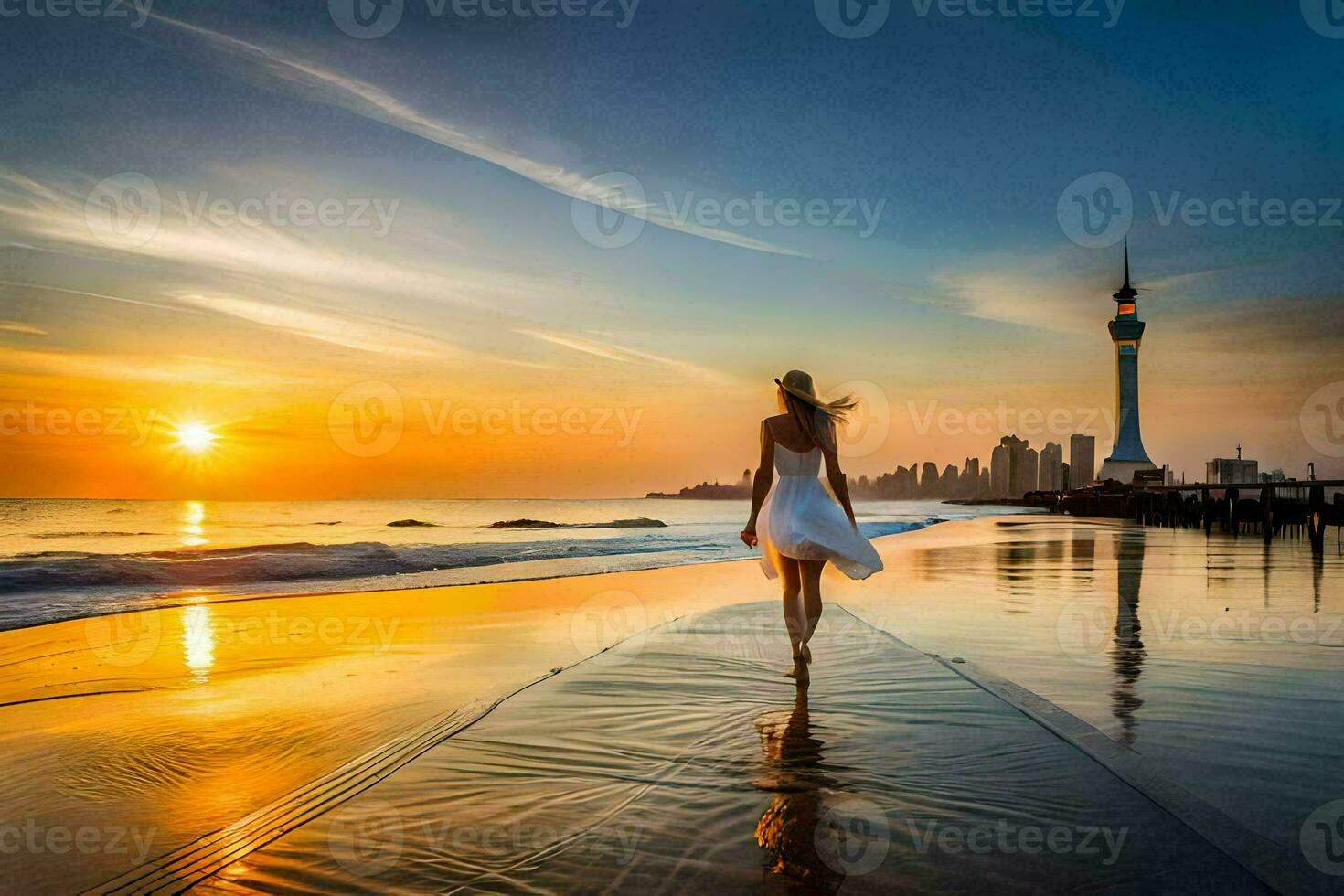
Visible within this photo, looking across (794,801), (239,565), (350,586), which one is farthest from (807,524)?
(239,565)

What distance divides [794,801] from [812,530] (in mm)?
3145

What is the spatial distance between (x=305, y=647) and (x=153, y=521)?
4779 cm

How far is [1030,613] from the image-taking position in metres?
9.73

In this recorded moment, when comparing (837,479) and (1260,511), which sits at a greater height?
(837,479)

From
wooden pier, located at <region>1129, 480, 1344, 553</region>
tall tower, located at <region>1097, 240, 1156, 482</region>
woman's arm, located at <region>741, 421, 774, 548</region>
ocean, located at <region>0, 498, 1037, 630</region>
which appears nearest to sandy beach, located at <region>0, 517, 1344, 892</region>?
woman's arm, located at <region>741, 421, 774, 548</region>

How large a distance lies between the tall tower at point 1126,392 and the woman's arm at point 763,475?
10923 cm

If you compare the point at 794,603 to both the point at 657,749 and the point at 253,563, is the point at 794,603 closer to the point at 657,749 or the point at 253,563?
the point at 657,749

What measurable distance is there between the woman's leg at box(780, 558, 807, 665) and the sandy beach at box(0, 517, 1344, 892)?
0.34m

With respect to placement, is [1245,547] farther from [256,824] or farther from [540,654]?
[256,824]

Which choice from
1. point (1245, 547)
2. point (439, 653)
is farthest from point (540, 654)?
point (1245, 547)

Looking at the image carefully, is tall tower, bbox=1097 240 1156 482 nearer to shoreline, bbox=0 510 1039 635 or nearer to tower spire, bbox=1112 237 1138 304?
tower spire, bbox=1112 237 1138 304

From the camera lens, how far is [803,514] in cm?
668

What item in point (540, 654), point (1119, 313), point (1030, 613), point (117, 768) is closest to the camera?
point (117, 768)

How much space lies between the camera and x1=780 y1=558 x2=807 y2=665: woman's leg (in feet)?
22.0
